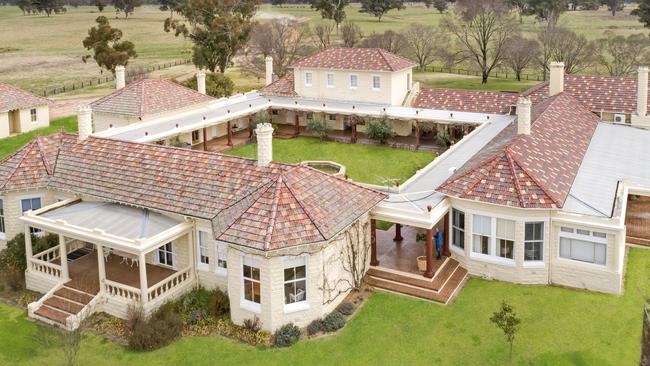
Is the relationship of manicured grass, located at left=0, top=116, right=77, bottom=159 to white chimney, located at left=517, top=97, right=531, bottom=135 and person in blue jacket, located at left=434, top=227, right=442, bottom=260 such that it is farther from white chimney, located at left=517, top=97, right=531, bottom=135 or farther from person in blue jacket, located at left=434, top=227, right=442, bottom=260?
white chimney, located at left=517, top=97, right=531, bottom=135

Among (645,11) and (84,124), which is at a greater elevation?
Answer: (645,11)

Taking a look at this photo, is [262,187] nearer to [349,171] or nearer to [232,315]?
[232,315]

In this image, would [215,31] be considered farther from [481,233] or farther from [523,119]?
[481,233]

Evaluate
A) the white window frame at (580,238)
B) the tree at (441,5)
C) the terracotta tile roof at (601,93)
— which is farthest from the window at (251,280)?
the tree at (441,5)

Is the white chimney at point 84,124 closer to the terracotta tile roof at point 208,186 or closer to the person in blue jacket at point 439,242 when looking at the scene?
the terracotta tile roof at point 208,186

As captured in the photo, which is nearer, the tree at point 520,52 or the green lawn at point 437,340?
the green lawn at point 437,340

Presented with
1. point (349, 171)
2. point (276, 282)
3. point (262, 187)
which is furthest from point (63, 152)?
point (349, 171)

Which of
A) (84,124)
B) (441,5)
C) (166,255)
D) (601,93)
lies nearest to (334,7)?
(441,5)
